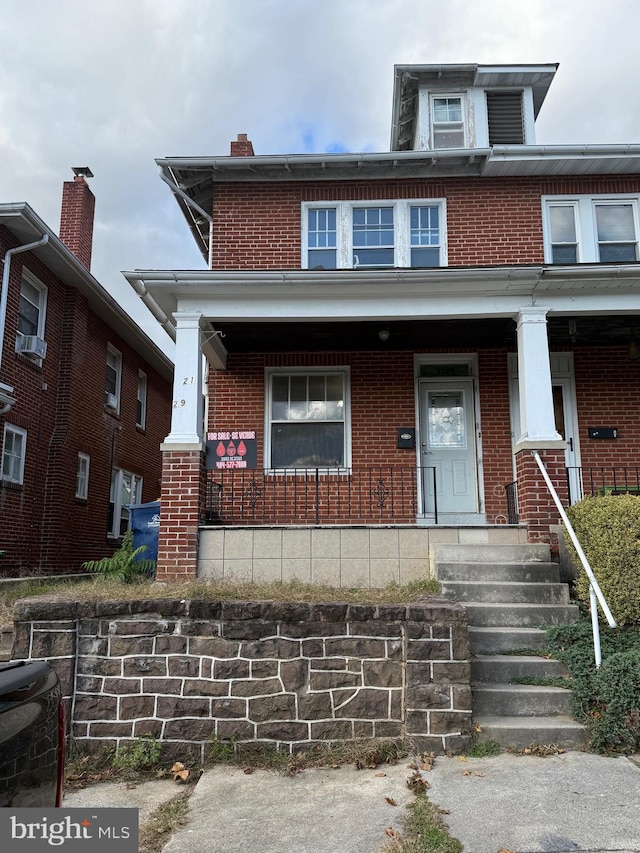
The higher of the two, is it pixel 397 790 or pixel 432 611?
pixel 432 611

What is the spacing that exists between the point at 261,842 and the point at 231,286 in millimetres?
5961

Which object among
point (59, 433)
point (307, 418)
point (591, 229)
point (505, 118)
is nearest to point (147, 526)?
point (307, 418)

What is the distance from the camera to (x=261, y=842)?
139 inches

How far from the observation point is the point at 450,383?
983cm

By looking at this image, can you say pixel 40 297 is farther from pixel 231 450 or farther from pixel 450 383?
pixel 450 383

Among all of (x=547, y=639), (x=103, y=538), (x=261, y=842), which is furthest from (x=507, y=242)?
(x=103, y=538)

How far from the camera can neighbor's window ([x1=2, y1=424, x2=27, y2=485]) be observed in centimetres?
1098

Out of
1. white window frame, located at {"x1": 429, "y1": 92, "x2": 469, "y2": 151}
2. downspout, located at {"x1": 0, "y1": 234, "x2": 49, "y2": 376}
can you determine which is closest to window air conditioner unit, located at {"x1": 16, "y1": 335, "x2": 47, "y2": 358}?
downspout, located at {"x1": 0, "y1": 234, "x2": 49, "y2": 376}

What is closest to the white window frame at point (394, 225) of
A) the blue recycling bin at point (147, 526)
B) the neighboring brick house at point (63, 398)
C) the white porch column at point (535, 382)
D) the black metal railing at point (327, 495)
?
the white porch column at point (535, 382)

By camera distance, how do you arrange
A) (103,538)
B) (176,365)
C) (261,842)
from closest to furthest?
(261,842), (176,365), (103,538)

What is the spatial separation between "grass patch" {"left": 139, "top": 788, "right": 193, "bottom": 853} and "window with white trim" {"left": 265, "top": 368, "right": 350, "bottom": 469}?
5.82 meters

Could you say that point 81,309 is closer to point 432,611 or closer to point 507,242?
point 507,242

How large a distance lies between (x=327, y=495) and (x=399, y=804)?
5.58 m

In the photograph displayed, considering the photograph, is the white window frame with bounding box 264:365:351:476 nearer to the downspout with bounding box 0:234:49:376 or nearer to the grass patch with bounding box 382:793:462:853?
the downspout with bounding box 0:234:49:376
